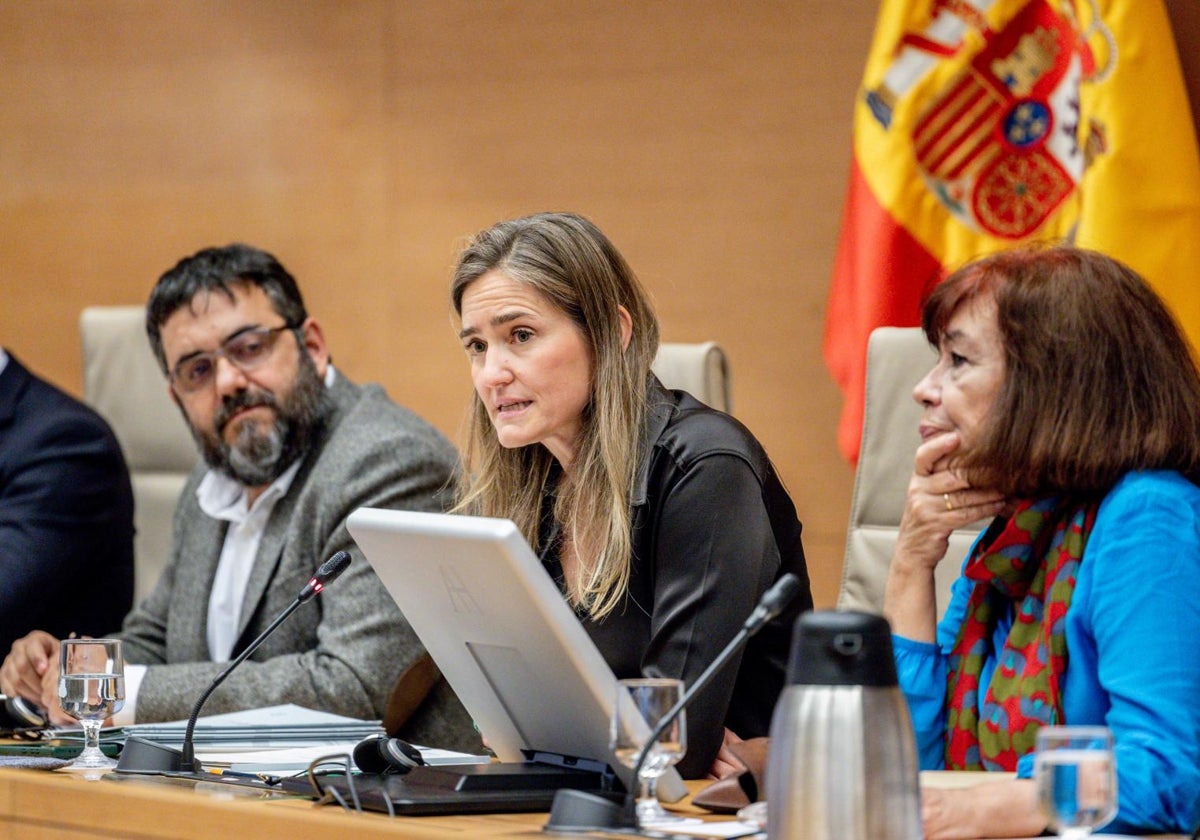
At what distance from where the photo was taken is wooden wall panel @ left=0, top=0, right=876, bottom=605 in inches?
142

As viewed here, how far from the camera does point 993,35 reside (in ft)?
9.94

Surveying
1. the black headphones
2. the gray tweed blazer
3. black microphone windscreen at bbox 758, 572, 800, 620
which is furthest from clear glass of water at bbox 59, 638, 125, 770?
black microphone windscreen at bbox 758, 572, 800, 620

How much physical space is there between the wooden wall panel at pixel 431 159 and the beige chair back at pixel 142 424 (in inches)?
21.2

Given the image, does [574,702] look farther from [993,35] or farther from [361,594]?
[993,35]

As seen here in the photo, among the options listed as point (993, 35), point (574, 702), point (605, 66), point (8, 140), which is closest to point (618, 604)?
point (574, 702)

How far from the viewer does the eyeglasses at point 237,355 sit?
3.15m

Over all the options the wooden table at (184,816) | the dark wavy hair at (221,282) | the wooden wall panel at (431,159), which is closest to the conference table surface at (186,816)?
the wooden table at (184,816)

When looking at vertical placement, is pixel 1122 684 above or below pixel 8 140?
below

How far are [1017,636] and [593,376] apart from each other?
2.39 ft

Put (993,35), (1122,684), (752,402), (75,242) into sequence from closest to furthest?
(1122,684) → (993,35) → (752,402) → (75,242)

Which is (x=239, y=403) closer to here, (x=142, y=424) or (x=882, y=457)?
(x=142, y=424)

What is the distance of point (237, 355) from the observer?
3.17 metres

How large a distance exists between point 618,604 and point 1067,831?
2.95 feet

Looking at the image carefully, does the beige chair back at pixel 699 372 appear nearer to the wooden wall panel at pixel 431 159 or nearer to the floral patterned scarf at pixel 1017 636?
the wooden wall panel at pixel 431 159
